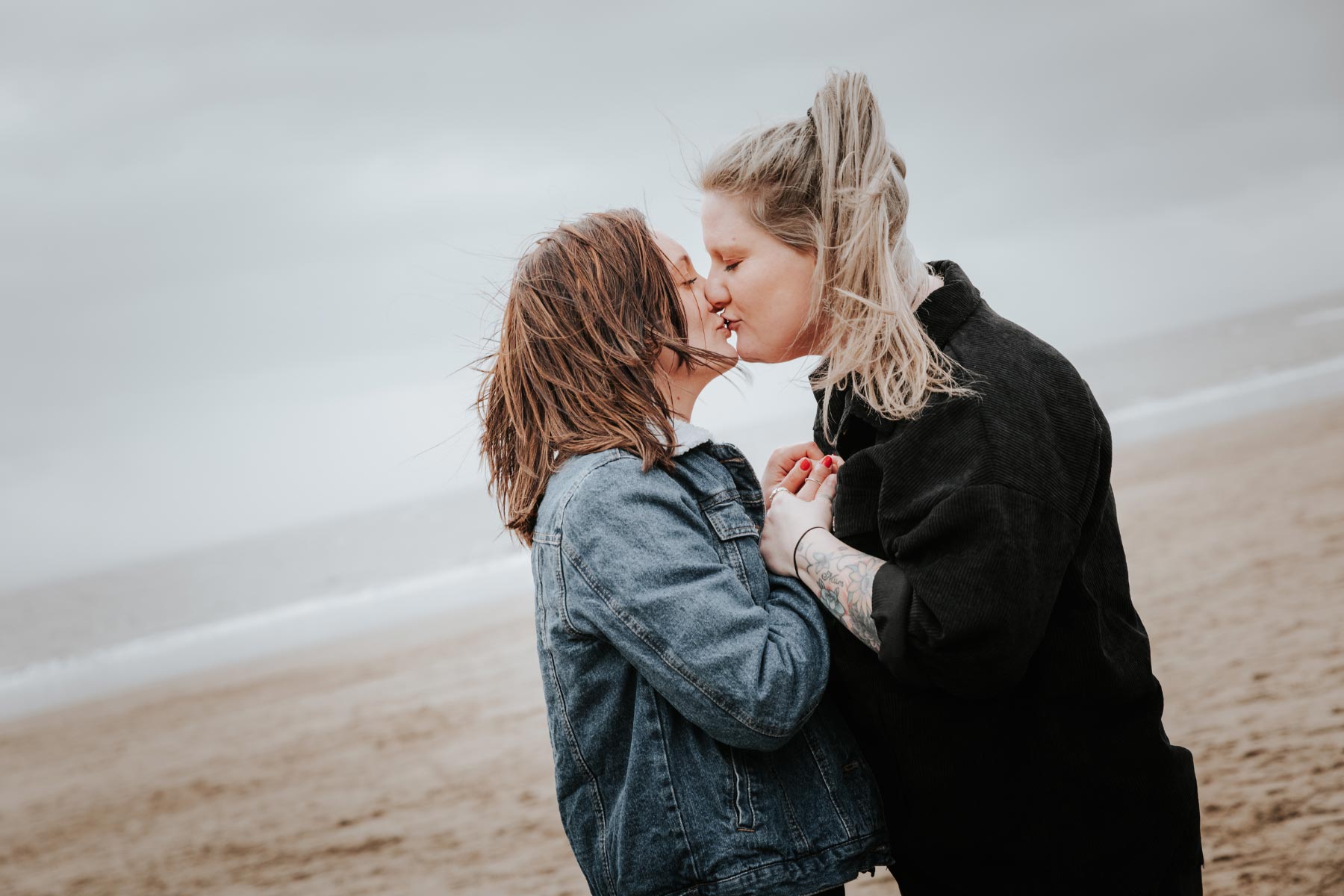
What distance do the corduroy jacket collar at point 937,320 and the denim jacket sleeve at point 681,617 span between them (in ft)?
1.24

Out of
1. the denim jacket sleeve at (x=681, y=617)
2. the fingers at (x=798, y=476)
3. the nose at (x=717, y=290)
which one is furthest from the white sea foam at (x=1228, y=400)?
the denim jacket sleeve at (x=681, y=617)

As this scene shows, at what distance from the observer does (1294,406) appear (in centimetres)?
1911

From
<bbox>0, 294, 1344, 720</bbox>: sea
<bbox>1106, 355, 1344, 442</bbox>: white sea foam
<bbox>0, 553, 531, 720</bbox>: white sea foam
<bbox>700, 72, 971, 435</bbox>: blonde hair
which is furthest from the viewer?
<bbox>1106, 355, 1344, 442</bbox>: white sea foam

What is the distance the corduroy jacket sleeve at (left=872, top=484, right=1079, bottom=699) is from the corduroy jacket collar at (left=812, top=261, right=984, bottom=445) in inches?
10.0

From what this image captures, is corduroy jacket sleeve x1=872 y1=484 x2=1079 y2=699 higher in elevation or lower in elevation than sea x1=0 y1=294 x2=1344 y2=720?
higher

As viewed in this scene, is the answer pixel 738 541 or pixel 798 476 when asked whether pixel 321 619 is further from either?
pixel 738 541

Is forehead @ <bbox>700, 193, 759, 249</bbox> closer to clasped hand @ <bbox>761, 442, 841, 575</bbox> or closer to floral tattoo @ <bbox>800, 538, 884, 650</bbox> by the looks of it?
clasped hand @ <bbox>761, 442, 841, 575</bbox>

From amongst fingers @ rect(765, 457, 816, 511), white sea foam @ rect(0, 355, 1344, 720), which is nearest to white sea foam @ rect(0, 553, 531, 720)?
white sea foam @ rect(0, 355, 1344, 720)

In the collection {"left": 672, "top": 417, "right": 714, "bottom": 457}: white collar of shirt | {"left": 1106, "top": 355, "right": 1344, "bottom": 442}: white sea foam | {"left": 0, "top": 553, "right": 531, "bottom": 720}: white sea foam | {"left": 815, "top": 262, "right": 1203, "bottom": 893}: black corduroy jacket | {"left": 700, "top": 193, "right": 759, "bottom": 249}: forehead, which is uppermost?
{"left": 700, "top": 193, "right": 759, "bottom": 249}: forehead

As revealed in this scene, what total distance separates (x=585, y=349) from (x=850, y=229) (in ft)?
1.88

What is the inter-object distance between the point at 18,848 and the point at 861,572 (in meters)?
8.84

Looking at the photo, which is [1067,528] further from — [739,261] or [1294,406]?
[1294,406]

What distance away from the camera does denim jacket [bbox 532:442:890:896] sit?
168 cm

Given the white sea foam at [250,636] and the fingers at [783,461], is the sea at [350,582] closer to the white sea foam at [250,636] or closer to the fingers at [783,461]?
the white sea foam at [250,636]
